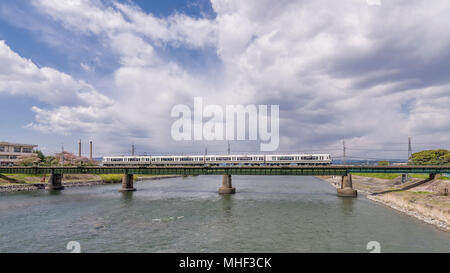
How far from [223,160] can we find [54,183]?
55317mm

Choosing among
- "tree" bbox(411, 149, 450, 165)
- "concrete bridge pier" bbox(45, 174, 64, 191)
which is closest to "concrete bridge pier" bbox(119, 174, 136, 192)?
"concrete bridge pier" bbox(45, 174, 64, 191)

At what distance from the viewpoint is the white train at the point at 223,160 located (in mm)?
72887

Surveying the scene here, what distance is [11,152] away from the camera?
4503 inches

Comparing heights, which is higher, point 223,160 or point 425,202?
point 223,160

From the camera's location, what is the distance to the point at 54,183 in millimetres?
76812

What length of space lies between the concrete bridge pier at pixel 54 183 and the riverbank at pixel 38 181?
444 centimetres

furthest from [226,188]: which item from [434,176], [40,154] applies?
[40,154]

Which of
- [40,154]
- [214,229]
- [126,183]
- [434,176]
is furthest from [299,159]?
[40,154]

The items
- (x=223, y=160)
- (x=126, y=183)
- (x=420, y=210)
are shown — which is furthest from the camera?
(x=223, y=160)

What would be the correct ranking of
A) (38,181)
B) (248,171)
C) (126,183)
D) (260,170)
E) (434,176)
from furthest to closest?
(38,181)
(126,183)
(248,171)
(260,170)
(434,176)

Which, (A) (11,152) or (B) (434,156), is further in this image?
(B) (434,156)

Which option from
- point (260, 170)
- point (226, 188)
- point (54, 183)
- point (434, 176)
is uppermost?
point (260, 170)

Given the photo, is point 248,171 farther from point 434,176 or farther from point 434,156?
point 434,156
